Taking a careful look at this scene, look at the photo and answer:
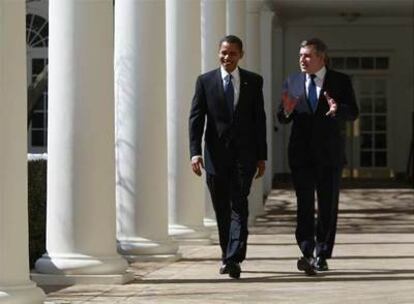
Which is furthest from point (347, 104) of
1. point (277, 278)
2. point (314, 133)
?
point (277, 278)

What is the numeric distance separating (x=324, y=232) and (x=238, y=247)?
101 centimetres

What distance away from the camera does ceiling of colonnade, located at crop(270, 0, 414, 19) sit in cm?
2488

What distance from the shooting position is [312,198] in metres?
8.98

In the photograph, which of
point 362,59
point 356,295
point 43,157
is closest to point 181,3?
point 43,157

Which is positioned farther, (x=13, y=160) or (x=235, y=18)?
(x=235, y=18)

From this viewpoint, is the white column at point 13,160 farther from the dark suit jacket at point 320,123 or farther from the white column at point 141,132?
the white column at point 141,132

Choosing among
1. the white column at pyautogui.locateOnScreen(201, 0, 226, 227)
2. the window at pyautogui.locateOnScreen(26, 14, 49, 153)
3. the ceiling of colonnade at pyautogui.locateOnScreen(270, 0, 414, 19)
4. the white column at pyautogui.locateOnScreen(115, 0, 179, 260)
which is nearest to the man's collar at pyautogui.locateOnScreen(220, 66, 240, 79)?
the white column at pyautogui.locateOnScreen(115, 0, 179, 260)

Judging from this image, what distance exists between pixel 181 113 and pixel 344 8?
49.0 ft

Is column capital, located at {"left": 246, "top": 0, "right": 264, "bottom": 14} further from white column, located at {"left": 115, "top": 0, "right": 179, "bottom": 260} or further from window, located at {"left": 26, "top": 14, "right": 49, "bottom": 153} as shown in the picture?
white column, located at {"left": 115, "top": 0, "right": 179, "bottom": 260}

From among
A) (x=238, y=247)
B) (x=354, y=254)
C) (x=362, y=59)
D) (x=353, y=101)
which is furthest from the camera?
(x=362, y=59)

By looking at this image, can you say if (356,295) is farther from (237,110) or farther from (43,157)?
(43,157)

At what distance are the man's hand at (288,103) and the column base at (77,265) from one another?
1900 millimetres

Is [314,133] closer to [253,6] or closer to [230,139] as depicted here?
[230,139]

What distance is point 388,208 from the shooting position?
19.1 m
